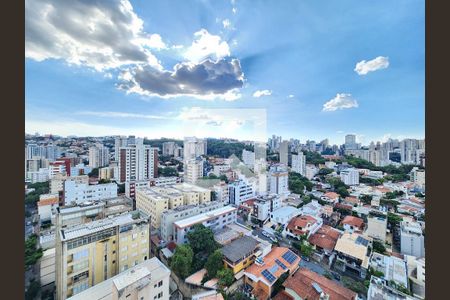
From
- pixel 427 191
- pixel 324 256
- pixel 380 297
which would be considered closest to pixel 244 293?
pixel 380 297

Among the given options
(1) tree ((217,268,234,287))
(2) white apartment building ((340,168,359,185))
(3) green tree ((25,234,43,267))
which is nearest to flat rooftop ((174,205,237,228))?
(1) tree ((217,268,234,287))

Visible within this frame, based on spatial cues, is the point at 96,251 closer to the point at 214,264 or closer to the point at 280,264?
the point at 214,264

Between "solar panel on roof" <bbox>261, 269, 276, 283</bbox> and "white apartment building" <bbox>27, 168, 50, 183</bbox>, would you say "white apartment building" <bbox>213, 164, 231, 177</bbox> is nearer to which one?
"solar panel on roof" <bbox>261, 269, 276, 283</bbox>

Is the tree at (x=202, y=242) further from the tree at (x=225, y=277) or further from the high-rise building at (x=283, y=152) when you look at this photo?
the high-rise building at (x=283, y=152)

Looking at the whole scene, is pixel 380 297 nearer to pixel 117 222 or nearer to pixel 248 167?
pixel 117 222

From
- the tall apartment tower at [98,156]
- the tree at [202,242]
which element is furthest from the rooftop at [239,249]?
the tall apartment tower at [98,156]

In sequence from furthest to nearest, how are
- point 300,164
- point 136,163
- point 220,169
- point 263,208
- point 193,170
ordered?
point 300,164
point 220,169
point 136,163
point 193,170
point 263,208

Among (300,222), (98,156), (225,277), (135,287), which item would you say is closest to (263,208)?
(300,222)
